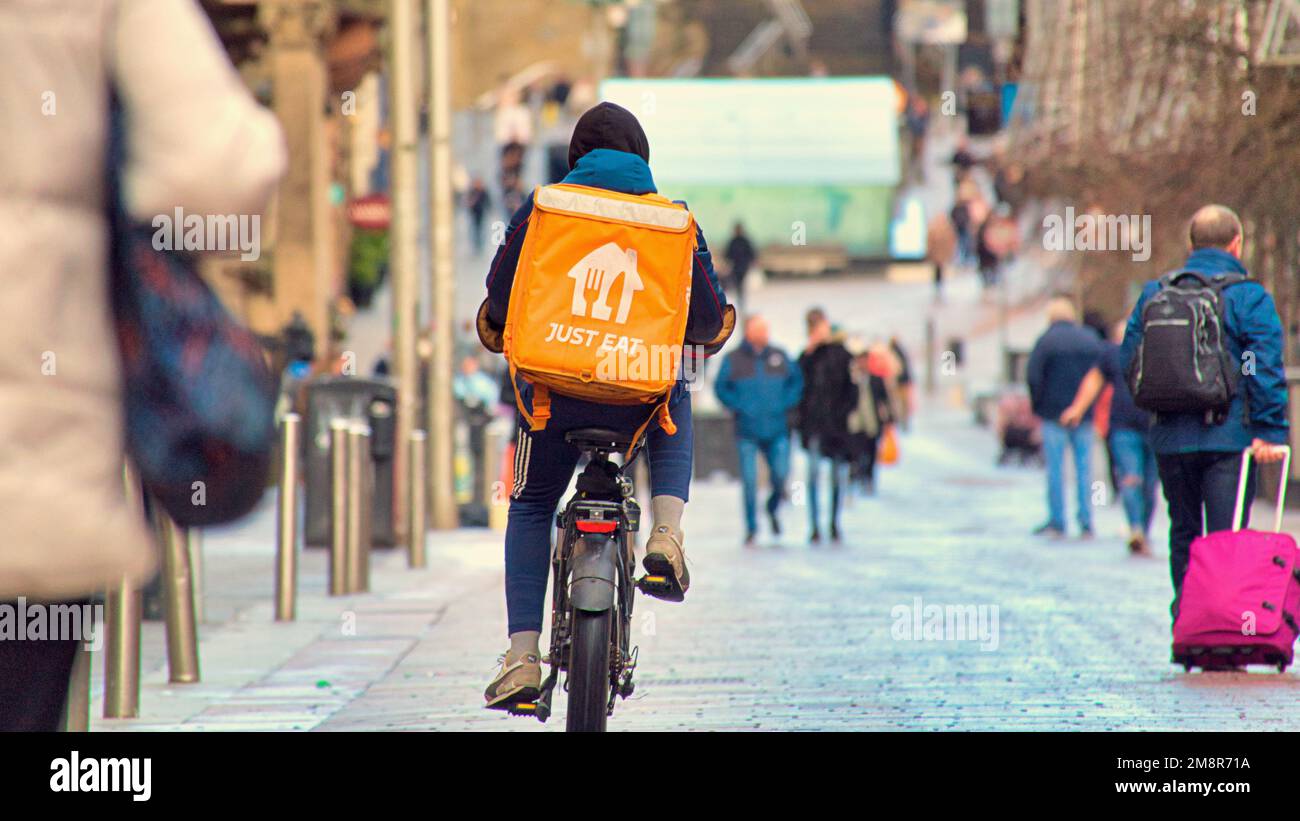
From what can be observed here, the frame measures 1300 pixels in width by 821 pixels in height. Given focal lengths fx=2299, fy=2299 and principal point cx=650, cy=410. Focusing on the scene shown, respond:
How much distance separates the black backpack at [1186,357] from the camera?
8938mm

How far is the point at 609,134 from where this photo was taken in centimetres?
616

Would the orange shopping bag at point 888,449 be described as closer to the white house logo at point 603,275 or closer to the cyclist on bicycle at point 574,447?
the cyclist on bicycle at point 574,447

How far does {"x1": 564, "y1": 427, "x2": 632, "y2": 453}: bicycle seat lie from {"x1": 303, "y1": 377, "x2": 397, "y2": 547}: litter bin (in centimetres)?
1020

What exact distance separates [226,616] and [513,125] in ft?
131

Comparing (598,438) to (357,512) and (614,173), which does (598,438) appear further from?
(357,512)

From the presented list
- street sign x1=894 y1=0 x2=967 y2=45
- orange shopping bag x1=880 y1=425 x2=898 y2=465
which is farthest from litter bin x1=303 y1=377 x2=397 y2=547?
street sign x1=894 y1=0 x2=967 y2=45

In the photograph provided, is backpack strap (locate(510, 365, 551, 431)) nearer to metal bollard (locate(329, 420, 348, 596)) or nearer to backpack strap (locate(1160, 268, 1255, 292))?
backpack strap (locate(1160, 268, 1255, 292))

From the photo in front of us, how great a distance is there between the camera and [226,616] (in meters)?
12.0

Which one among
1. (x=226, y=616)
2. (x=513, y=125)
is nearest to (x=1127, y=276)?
(x=226, y=616)

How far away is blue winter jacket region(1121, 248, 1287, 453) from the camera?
8969mm

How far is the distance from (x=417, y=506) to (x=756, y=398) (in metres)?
4.31

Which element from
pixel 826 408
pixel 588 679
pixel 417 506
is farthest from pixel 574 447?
pixel 826 408

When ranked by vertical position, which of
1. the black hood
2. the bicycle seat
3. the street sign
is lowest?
the bicycle seat
